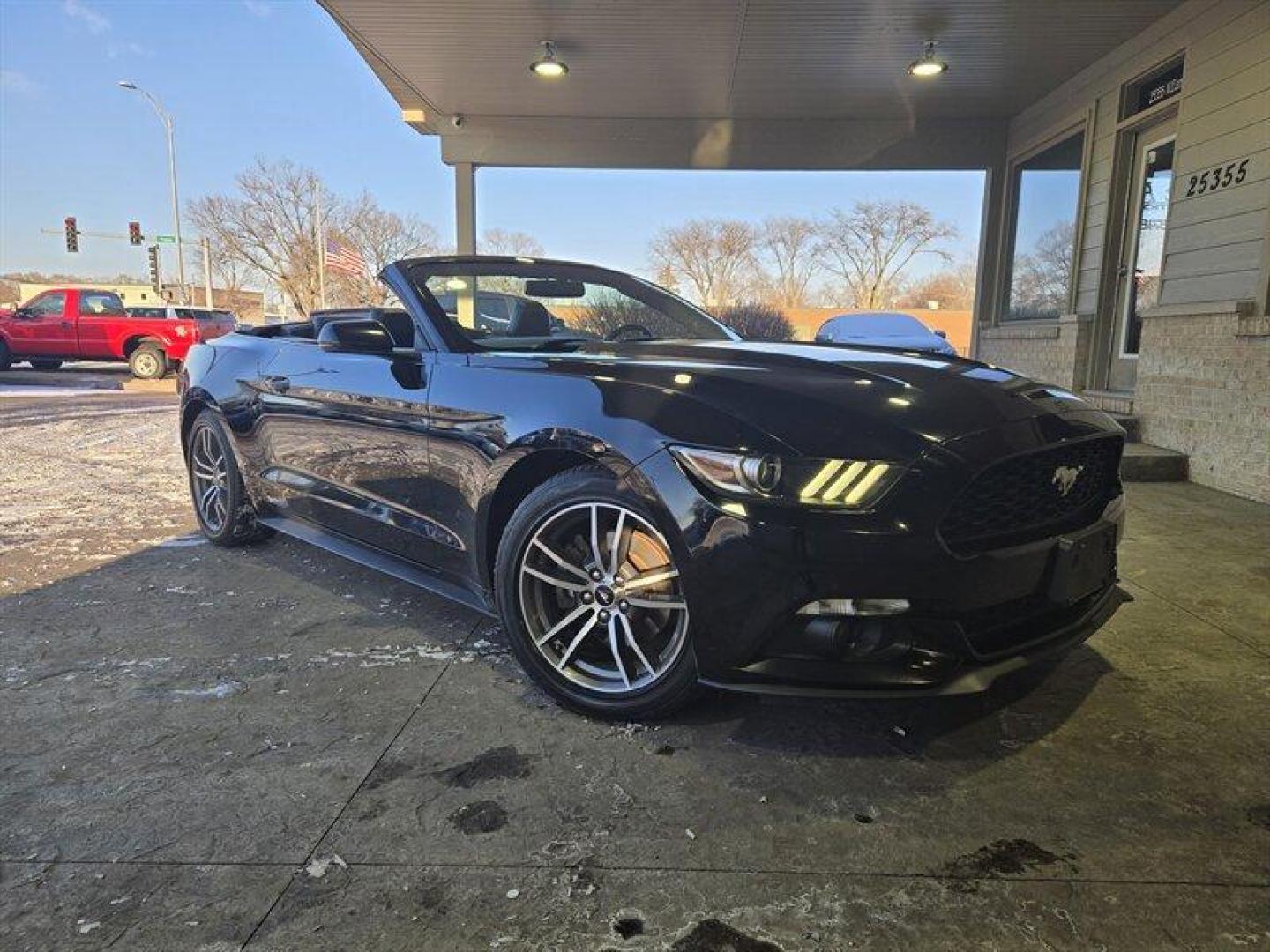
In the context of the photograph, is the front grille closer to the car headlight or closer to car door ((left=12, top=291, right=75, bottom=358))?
the car headlight

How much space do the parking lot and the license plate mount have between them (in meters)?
0.44

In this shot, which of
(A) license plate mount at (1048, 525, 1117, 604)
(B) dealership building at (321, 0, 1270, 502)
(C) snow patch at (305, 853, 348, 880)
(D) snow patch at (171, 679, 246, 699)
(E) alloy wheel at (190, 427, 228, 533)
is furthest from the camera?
(B) dealership building at (321, 0, 1270, 502)

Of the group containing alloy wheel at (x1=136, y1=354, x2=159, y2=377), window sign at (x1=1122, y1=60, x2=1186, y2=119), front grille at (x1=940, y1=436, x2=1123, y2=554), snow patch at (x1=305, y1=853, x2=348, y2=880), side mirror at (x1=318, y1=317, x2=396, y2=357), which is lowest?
snow patch at (x1=305, y1=853, x2=348, y2=880)

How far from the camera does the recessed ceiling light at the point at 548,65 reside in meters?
8.71

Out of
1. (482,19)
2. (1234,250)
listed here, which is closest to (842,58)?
(482,19)

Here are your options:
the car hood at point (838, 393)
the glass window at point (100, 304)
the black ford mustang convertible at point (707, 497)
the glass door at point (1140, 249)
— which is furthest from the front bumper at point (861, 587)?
the glass window at point (100, 304)

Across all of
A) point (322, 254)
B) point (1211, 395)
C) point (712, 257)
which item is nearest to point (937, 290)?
point (712, 257)

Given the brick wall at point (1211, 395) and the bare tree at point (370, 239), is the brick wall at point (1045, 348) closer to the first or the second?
the brick wall at point (1211, 395)

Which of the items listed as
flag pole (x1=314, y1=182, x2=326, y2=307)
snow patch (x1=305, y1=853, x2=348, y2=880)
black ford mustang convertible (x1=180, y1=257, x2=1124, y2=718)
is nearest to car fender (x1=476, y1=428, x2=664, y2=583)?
black ford mustang convertible (x1=180, y1=257, x2=1124, y2=718)

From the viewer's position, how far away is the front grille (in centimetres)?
198

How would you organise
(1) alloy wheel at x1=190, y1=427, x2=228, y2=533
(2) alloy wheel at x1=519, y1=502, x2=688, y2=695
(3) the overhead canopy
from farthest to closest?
1. (3) the overhead canopy
2. (1) alloy wheel at x1=190, y1=427, x2=228, y2=533
3. (2) alloy wheel at x1=519, y1=502, x2=688, y2=695

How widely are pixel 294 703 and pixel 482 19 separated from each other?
756 cm

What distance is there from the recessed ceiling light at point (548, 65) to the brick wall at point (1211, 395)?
6434mm

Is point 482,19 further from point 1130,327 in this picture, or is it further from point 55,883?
point 55,883
